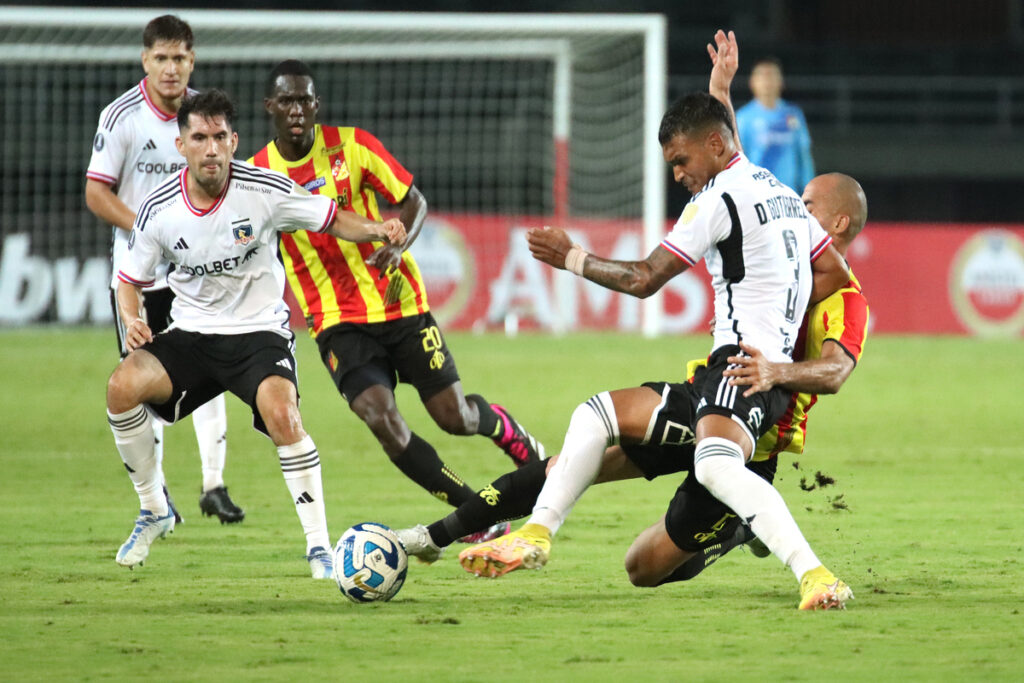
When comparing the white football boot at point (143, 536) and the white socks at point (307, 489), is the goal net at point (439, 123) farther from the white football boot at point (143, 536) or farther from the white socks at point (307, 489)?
the white socks at point (307, 489)

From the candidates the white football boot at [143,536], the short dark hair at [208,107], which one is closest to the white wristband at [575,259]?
the short dark hair at [208,107]

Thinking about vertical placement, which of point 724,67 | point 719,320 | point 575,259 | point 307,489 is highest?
point 724,67

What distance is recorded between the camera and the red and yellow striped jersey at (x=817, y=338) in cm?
514

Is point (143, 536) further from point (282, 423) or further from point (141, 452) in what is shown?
point (282, 423)

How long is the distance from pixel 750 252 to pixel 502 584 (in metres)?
1.53

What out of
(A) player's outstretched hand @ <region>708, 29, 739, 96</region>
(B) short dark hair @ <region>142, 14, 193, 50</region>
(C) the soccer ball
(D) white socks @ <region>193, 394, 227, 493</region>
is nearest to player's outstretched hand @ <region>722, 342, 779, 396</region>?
(C) the soccer ball

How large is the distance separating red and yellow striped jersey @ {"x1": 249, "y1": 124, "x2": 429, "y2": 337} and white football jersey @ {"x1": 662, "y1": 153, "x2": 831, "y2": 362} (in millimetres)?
2194

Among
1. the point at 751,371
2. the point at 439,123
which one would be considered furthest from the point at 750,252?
the point at 439,123

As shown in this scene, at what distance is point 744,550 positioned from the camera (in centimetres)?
625

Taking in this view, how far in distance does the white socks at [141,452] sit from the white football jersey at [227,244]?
41 centimetres

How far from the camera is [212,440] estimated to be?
23.8ft

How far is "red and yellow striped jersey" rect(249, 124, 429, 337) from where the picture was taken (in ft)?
22.5

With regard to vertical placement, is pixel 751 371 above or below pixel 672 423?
above

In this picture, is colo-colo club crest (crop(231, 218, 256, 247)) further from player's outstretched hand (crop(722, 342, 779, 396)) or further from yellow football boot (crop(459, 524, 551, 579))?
player's outstretched hand (crop(722, 342, 779, 396))
